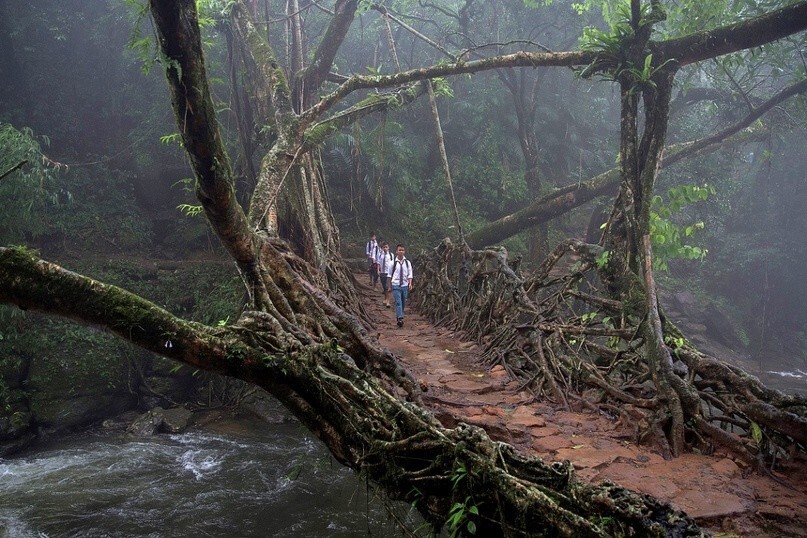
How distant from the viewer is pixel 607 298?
633cm

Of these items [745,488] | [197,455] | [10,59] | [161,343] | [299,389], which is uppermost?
[10,59]

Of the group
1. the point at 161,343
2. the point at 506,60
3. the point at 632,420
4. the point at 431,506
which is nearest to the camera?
the point at 431,506

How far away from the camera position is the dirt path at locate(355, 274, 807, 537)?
321 centimetres

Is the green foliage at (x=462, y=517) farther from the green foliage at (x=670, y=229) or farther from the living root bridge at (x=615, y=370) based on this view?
the green foliage at (x=670, y=229)

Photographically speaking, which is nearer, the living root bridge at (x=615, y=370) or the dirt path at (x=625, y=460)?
the dirt path at (x=625, y=460)

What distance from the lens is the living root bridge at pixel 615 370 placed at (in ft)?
13.2

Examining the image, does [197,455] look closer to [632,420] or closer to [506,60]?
[632,420]

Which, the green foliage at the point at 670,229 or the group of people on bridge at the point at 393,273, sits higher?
the green foliage at the point at 670,229

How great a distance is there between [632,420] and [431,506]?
92.4 inches

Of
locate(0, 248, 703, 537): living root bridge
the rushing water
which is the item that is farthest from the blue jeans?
locate(0, 248, 703, 537): living root bridge

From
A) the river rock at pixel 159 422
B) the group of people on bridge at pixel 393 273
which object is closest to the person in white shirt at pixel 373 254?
the group of people on bridge at pixel 393 273

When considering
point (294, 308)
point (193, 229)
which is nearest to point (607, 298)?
point (294, 308)

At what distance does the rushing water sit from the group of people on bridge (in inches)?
111

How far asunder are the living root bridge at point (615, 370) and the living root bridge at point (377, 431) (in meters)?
1.79
